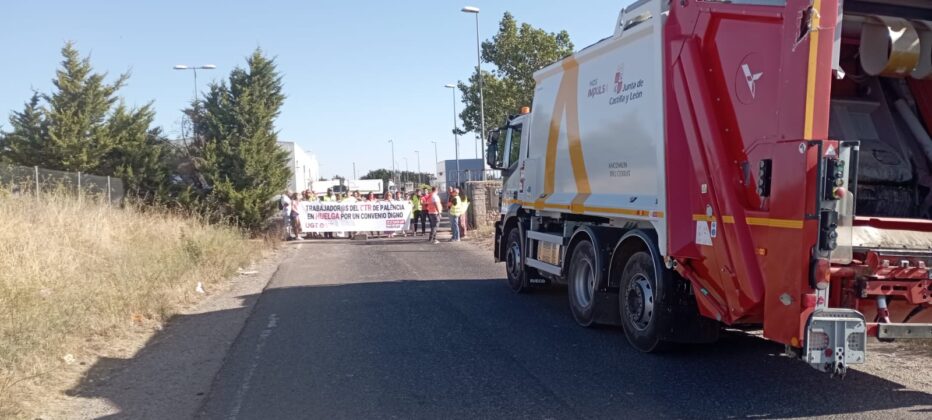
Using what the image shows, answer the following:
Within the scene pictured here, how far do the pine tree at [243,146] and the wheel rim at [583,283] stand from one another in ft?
50.2

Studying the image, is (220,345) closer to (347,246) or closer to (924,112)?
(924,112)

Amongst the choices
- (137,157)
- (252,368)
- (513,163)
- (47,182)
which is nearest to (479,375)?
(252,368)

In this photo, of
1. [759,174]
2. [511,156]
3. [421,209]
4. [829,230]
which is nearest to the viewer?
[829,230]

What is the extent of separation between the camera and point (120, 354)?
704cm

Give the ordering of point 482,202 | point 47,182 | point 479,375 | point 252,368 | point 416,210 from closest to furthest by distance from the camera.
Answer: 1. point 479,375
2. point 252,368
3. point 47,182
4. point 416,210
5. point 482,202

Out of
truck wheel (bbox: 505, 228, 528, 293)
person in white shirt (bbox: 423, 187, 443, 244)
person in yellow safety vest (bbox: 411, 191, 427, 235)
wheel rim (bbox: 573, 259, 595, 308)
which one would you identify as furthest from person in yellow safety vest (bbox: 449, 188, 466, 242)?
wheel rim (bbox: 573, 259, 595, 308)

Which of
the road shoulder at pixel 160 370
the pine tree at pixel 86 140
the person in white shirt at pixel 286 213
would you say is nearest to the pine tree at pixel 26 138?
the pine tree at pixel 86 140

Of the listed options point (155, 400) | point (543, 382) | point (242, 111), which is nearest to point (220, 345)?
point (155, 400)

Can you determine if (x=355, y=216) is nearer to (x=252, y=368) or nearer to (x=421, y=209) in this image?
(x=421, y=209)

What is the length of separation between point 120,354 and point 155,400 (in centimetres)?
184

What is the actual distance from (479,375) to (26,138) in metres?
20.7

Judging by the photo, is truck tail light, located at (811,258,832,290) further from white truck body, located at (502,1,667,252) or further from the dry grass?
the dry grass

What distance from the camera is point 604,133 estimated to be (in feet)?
24.4

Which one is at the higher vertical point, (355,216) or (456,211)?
(456,211)
